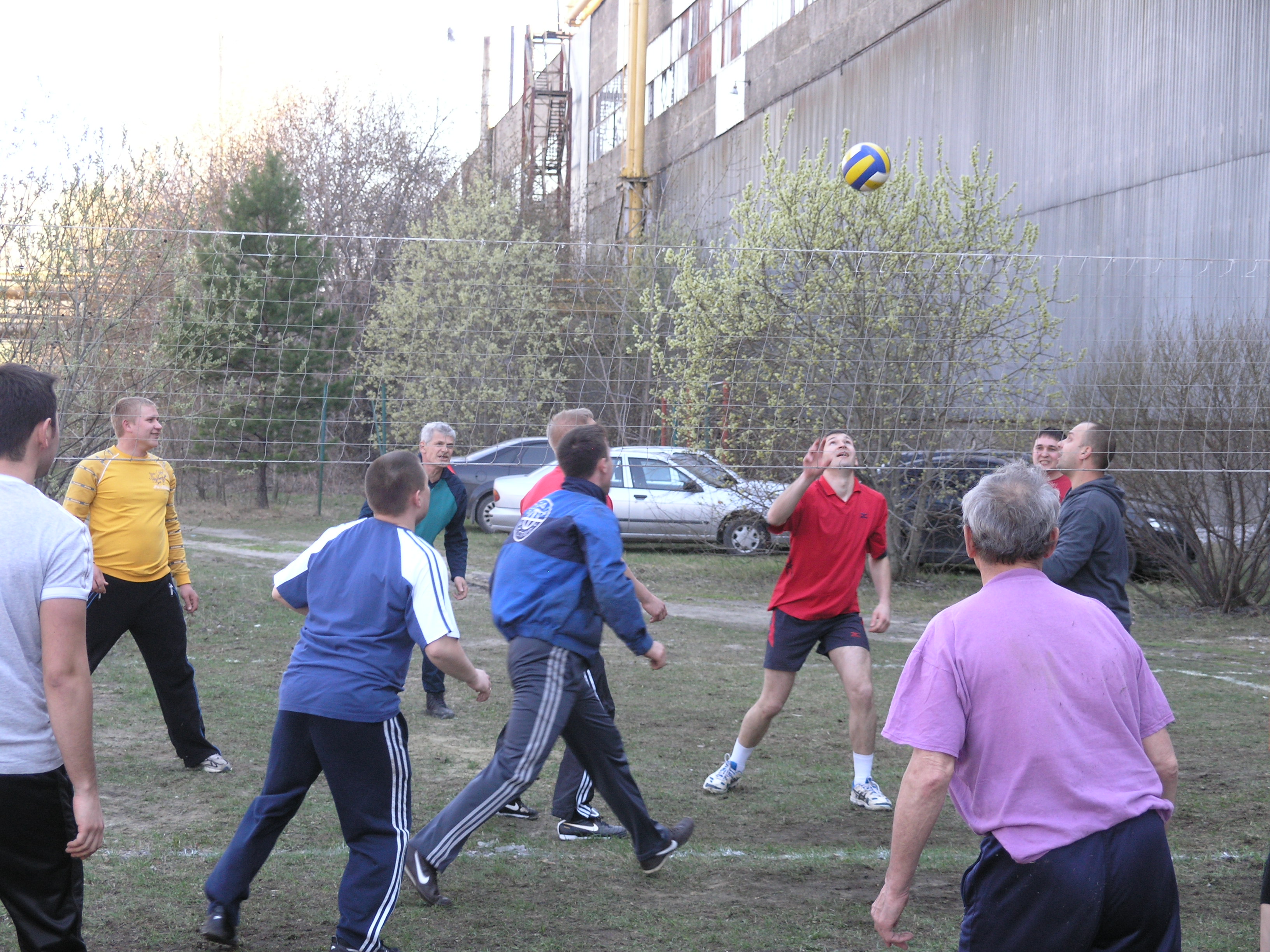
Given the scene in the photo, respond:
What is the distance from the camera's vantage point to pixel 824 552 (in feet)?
19.0

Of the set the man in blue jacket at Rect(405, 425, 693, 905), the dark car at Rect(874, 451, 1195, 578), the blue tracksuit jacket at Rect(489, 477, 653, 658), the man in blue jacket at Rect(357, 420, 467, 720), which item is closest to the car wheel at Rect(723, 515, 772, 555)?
the dark car at Rect(874, 451, 1195, 578)

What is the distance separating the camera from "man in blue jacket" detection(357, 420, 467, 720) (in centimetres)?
686

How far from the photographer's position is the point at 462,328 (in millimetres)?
10688

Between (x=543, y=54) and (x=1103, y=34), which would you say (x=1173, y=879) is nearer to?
(x=1103, y=34)

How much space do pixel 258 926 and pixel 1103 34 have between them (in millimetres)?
16632

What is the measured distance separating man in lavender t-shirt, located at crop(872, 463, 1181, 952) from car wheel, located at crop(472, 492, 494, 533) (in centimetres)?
1612

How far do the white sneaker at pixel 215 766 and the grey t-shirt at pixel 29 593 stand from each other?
3.23 metres

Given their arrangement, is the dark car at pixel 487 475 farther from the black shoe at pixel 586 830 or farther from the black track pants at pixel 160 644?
the black shoe at pixel 586 830

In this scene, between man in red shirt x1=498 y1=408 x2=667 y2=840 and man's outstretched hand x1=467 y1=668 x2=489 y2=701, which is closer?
man's outstretched hand x1=467 y1=668 x2=489 y2=701

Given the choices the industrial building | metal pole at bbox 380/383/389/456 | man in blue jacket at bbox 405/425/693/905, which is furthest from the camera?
the industrial building

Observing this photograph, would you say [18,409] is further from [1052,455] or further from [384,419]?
[384,419]

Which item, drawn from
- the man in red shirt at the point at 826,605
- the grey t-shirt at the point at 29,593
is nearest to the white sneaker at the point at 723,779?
the man in red shirt at the point at 826,605

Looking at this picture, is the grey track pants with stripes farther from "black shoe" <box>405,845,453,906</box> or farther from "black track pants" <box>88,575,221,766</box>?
"black track pants" <box>88,575,221,766</box>

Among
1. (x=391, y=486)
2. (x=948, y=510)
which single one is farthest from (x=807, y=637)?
(x=948, y=510)
